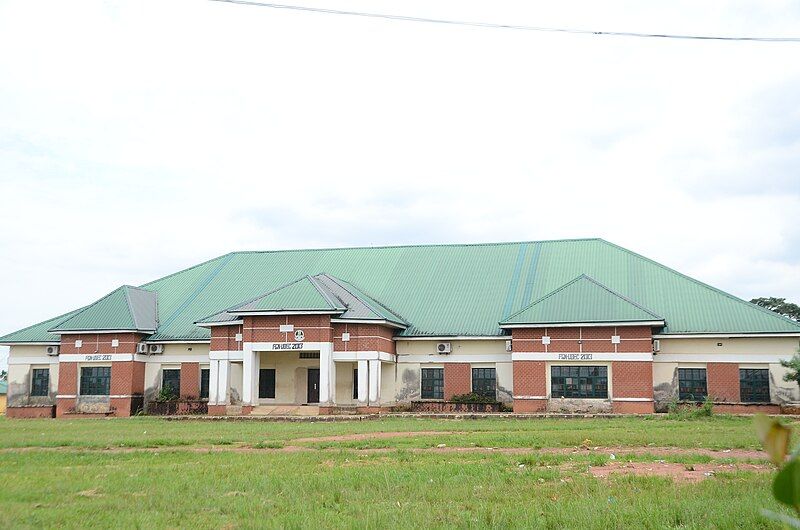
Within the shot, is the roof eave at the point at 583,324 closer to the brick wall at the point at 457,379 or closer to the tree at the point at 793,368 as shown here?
the brick wall at the point at 457,379

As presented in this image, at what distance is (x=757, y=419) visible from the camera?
146 centimetres

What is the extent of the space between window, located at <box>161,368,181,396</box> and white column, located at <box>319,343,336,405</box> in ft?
29.7

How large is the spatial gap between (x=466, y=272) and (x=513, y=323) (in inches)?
307

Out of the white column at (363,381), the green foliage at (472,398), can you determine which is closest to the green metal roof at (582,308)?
the green foliage at (472,398)

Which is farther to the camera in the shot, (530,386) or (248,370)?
(248,370)

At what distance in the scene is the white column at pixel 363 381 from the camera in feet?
111

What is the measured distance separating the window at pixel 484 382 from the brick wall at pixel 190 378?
44.2ft

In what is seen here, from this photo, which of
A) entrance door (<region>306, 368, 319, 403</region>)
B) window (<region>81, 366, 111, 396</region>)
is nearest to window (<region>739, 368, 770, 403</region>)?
entrance door (<region>306, 368, 319, 403</region>)

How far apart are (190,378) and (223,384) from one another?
4028 mm

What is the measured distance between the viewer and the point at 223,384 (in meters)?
35.7

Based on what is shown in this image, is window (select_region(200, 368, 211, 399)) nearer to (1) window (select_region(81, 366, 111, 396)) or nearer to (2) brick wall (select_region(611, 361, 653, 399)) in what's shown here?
(1) window (select_region(81, 366, 111, 396))

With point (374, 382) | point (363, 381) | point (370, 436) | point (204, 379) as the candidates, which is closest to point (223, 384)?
point (204, 379)

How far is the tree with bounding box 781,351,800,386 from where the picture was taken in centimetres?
3005

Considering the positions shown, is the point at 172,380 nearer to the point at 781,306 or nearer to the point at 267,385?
the point at 267,385
